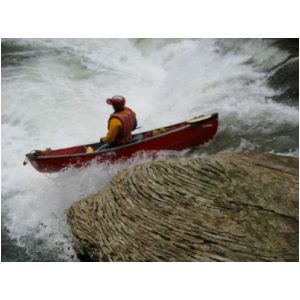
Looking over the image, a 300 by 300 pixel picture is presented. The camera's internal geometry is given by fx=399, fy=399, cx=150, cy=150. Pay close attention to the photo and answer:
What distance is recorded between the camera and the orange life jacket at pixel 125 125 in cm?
407

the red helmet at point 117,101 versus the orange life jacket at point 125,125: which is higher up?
the red helmet at point 117,101

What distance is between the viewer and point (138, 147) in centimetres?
424

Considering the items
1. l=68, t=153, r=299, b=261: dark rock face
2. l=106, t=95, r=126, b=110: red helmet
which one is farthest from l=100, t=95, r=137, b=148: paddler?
l=68, t=153, r=299, b=261: dark rock face

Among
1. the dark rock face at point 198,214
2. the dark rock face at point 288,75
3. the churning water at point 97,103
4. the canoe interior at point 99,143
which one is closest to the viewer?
the dark rock face at point 198,214

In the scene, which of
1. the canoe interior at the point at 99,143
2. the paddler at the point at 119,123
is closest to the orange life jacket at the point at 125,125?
the paddler at the point at 119,123

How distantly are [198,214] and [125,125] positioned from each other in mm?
1465

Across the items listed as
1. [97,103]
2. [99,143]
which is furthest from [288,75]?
[97,103]

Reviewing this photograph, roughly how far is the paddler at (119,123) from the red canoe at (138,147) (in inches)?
3.3

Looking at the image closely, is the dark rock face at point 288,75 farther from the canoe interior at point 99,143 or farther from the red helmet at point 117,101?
the red helmet at point 117,101

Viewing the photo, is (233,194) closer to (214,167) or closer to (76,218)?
(214,167)

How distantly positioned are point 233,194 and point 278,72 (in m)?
2.17

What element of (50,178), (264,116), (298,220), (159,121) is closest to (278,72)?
(264,116)

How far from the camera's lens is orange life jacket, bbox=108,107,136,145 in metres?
4.07

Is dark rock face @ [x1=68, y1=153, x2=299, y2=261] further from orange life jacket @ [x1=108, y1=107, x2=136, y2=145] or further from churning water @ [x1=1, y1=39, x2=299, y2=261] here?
orange life jacket @ [x1=108, y1=107, x2=136, y2=145]
